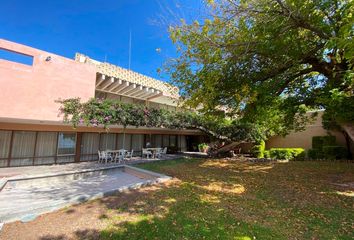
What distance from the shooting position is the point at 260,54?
27.9 ft

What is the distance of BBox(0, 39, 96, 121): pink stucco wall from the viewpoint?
30.8ft

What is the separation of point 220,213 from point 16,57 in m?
11.6

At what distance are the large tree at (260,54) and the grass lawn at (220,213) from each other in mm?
3679

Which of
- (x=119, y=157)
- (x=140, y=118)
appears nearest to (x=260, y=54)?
(x=140, y=118)

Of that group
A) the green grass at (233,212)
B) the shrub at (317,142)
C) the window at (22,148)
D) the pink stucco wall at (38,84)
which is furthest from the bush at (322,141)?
the window at (22,148)

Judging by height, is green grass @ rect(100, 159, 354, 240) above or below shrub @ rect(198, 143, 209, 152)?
below

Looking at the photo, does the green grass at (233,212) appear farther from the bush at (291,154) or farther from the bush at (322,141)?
the bush at (322,141)

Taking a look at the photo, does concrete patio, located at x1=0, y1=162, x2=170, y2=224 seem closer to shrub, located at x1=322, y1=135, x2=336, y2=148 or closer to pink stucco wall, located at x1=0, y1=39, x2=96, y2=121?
pink stucco wall, located at x1=0, y1=39, x2=96, y2=121

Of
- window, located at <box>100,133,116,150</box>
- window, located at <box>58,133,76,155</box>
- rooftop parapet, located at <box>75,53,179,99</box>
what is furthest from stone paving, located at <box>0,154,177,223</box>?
rooftop parapet, located at <box>75,53,179,99</box>

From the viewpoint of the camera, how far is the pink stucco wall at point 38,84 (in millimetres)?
9375

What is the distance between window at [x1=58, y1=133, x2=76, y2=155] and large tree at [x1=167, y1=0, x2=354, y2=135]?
32.4 feet

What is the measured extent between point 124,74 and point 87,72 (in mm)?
6719

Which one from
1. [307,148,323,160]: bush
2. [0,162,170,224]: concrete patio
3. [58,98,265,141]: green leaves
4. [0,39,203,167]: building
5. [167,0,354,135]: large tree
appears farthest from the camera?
[307,148,323,160]: bush

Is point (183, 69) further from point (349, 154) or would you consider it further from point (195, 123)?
point (349, 154)
